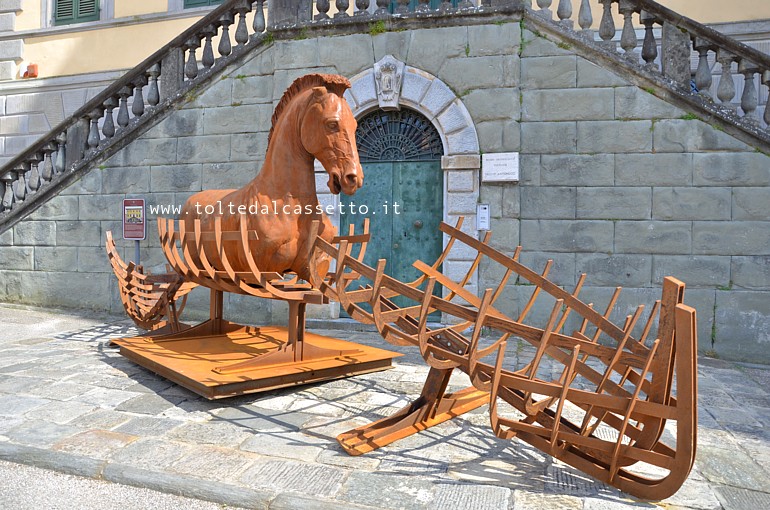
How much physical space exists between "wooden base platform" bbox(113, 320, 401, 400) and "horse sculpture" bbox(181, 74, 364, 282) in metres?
0.70

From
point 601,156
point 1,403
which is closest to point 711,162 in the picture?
point 601,156

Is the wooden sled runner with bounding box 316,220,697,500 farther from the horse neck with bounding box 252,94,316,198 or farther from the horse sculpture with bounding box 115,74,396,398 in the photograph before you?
the horse neck with bounding box 252,94,316,198

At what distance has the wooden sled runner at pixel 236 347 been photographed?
12.9 ft

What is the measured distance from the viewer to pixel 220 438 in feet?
10.6

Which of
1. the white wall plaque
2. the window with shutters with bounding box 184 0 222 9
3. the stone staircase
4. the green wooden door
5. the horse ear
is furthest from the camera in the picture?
the window with shutters with bounding box 184 0 222 9

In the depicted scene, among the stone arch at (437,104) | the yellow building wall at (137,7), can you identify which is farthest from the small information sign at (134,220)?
the yellow building wall at (137,7)

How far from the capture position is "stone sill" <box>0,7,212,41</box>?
1055cm

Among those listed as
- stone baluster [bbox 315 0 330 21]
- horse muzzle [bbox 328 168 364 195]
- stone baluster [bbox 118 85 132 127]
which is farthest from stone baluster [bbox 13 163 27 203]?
horse muzzle [bbox 328 168 364 195]

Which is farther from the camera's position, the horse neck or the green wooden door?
the green wooden door

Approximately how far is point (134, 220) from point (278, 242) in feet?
13.9

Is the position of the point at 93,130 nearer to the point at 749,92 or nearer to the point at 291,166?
the point at 291,166

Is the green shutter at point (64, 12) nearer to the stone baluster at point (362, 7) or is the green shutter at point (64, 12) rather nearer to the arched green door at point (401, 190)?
the stone baluster at point (362, 7)

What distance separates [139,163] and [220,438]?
6104 mm

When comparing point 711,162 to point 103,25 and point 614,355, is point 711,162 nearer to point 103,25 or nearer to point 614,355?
point 614,355
